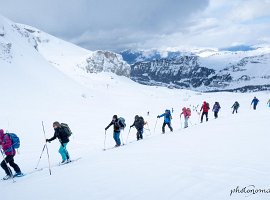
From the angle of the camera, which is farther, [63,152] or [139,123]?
[139,123]

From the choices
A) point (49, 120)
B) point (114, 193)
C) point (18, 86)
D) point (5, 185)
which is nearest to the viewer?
point (114, 193)

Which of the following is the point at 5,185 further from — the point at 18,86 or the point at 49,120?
the point at 18,86

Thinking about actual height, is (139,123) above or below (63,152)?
above

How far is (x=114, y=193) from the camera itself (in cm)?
841

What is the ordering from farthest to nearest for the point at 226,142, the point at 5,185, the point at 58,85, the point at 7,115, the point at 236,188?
1. the point at 58,85
2. the point at 7,115
3. the point at 226,142
4. the point at 5,185
5. the point at 236,188

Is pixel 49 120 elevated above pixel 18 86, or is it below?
below

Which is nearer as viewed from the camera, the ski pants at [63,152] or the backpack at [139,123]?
the ski pants at [63,152]

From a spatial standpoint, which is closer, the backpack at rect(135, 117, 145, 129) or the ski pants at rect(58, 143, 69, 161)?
the ski pants at rect(58, 143, 69, 161)

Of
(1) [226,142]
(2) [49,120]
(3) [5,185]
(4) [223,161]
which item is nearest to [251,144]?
(1) [226,142]

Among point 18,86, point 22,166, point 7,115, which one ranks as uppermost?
point 18,86

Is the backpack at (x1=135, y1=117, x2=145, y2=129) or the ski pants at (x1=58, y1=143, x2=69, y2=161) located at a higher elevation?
the backpack at (x1=135, y1=117, x2=145, y2=129)

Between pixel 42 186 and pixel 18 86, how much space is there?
38.5m

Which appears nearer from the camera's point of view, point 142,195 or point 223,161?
point 142,195

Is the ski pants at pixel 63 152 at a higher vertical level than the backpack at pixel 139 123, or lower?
lower
